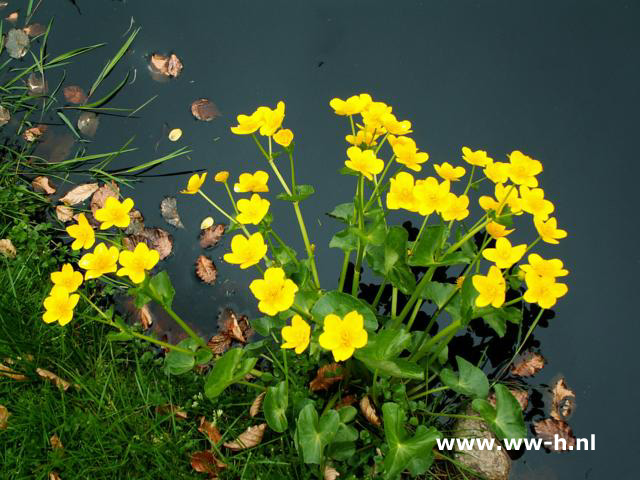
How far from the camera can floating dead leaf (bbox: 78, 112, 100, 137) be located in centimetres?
298

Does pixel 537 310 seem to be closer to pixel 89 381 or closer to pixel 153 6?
pixel 89 381

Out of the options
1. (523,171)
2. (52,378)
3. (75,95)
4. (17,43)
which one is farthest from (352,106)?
(17,43)

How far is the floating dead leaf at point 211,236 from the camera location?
2682 mm

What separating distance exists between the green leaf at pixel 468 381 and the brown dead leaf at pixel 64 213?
194 centimetres

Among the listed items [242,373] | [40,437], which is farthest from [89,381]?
[242,373]

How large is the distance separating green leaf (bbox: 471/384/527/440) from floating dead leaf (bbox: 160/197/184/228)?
1646 mm

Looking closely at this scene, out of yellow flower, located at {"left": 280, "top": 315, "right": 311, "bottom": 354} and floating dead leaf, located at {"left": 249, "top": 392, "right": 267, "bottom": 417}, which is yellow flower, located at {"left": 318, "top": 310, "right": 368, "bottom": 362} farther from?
floating dead leaf, located at {"left": 249, "top": 392, "right": 267, "bottom": 417}

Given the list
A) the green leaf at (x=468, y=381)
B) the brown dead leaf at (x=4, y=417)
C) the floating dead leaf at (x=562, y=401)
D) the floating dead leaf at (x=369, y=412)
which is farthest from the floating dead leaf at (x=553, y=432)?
the brown dead leaf at (x=4, y=417)

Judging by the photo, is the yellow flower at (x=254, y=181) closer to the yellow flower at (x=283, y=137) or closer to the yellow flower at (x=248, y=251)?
the yellow flower at (x=283, y=137)

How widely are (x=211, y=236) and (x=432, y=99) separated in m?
1.30

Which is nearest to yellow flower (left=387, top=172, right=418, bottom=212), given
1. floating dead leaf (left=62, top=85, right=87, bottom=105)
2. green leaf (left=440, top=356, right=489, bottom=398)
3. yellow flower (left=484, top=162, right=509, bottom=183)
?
yellow flower (left=484, top=162, right=509, bottom=183)

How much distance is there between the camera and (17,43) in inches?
125

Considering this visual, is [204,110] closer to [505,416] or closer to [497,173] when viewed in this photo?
[497,173]

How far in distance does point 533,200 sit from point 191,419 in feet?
5.05
